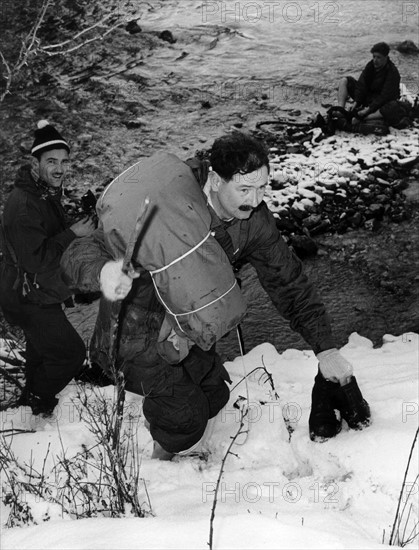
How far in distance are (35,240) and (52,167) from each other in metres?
0.43

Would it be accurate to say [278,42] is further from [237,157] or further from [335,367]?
[335,367]

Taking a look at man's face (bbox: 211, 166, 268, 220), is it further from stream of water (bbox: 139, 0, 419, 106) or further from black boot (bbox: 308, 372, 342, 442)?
stream of water (bbox: 139, 0, 419, 106)

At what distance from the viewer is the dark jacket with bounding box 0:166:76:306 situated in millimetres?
3008

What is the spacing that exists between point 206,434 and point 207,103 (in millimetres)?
4679

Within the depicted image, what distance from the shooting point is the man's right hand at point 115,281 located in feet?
6.99

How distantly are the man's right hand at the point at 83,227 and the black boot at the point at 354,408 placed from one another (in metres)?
1.45

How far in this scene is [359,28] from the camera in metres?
7.40

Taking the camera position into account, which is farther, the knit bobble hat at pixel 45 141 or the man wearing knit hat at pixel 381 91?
the man wearing knit hat at pixel 381 91

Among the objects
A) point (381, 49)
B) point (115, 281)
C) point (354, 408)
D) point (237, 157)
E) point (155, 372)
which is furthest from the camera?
point (381, 49)

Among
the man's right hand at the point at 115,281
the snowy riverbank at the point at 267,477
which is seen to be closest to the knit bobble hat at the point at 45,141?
the man's right hand at the point at 115,281

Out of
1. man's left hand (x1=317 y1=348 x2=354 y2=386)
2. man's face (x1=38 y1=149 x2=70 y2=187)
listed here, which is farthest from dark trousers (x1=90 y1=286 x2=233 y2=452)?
man's face (x1=38 y1=149 x2=70 y2=187)

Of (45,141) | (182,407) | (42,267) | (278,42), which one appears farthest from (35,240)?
(278,42)

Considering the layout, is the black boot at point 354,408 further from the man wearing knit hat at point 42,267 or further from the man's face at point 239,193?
the man wearing knit hat at point 42,267

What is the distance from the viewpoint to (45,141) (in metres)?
3.24
